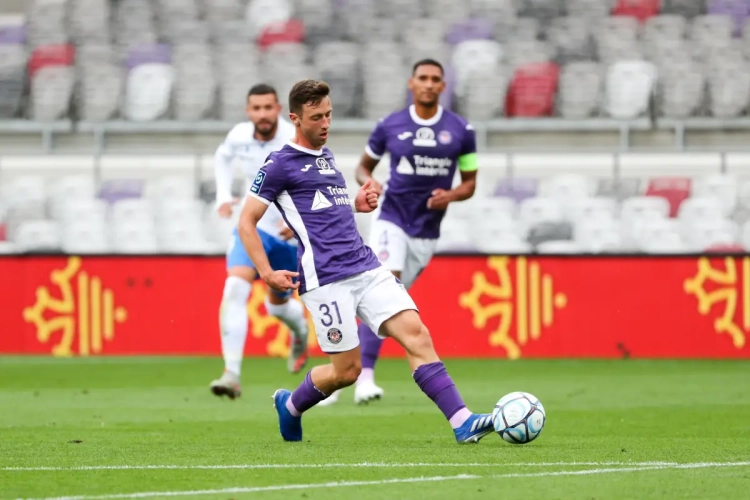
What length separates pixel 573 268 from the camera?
14258 mm

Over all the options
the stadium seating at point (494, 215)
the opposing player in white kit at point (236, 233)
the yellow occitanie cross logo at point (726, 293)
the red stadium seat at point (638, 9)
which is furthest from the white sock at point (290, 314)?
the red stadium seat at point (638, 9)

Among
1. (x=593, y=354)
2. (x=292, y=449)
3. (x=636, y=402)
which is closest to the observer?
(x=292, y=449)

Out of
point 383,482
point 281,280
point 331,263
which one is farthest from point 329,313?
point 383,482

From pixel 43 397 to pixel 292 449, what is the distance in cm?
416

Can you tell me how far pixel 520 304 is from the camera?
14242 mm

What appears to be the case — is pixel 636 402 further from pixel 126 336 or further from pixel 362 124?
pixel 362 124

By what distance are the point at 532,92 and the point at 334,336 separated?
459 inches

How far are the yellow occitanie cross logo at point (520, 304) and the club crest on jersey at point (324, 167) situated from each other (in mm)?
7356

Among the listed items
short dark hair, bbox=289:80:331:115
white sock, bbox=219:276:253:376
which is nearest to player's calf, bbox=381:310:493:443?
short dark hair, bbox=289:80:331:115

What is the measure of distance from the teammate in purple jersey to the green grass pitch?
386mm

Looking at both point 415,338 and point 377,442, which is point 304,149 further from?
point 377,442

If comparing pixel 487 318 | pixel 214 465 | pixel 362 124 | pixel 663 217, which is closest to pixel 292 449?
pixel 214 465

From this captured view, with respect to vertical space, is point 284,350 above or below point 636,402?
below

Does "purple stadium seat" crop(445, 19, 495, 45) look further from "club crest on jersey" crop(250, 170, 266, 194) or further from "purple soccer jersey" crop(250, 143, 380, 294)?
"club crest on jersey" crop(250, 170, 266, 194)
